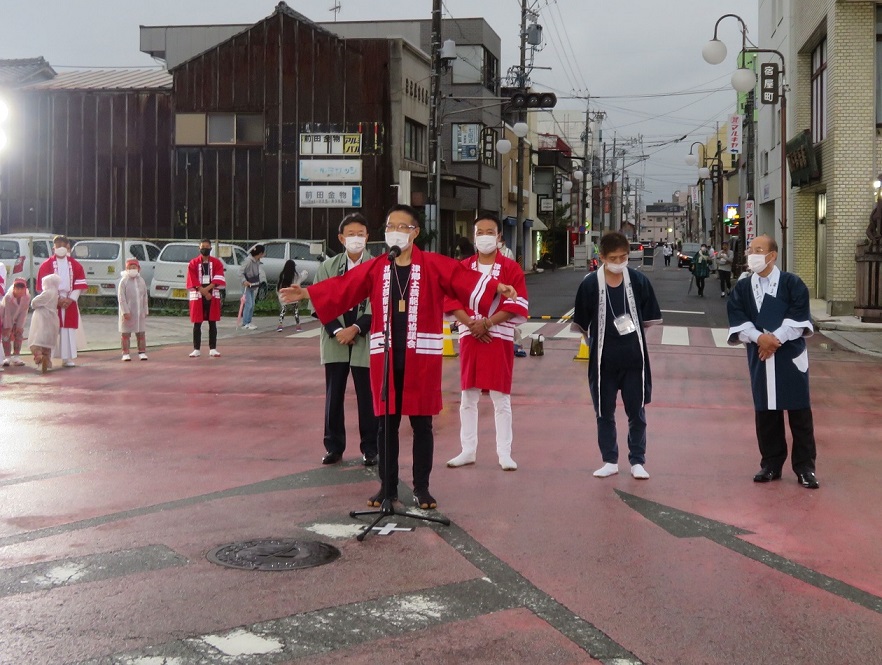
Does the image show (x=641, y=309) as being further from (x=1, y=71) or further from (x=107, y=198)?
(x=1, y=71)

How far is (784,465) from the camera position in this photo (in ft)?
27.7

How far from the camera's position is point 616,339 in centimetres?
783

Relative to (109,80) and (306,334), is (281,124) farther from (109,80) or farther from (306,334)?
(306,334)

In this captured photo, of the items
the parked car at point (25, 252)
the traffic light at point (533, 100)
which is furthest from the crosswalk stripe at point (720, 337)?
the parked car at point (25, 252)

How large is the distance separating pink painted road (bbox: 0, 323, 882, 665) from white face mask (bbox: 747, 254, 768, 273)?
157 cm

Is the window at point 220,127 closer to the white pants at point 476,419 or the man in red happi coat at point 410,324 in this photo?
the white pants at point 476,419

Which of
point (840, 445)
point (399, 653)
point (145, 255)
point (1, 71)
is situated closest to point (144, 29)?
point (1, 71)

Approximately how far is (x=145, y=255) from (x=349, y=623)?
2499 centimetres

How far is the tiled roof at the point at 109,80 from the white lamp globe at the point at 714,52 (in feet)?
66.7

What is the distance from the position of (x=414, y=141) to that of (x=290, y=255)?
9.88 metres

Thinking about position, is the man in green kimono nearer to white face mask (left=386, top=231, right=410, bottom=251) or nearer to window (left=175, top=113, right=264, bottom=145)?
white face mask (left=386, top=231, right=410, bottom=251)

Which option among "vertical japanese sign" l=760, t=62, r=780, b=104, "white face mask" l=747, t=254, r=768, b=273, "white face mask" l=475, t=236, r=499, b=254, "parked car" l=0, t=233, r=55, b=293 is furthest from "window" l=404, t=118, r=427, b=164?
"white face mask" l=747, t=254, r=768, b=273

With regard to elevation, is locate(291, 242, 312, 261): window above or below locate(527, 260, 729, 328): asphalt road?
above

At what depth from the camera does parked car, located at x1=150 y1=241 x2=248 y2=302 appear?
25906mm
